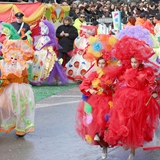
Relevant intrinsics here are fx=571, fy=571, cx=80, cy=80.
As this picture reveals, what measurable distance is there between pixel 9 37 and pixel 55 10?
8.46 m

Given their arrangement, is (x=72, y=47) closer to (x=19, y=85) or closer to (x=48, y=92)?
(x=48, y=92)

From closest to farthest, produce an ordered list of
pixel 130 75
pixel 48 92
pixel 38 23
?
1. pixel 130 75
2. pixel 48 92
3. pixel 38 23

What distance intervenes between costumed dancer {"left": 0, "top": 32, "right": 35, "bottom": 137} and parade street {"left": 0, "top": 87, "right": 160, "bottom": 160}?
0.24 metres

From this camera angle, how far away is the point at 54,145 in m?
8.39

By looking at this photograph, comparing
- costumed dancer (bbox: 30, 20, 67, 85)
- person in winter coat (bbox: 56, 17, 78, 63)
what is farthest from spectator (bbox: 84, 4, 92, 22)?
costumed dancer (bbox: 30, 20, 67, 85)

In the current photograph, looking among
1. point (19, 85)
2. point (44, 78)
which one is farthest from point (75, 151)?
point (44, 78)

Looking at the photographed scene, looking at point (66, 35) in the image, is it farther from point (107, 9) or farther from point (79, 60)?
point (107, 9)

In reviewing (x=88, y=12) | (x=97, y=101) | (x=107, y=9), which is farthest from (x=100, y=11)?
(x=97, y=101)

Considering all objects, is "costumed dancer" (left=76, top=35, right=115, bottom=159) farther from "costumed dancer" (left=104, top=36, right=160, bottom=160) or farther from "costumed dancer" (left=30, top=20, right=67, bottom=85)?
"costumed dancer" (left=30, top=20, right=67, bottom=85)

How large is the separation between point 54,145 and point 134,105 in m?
1.91

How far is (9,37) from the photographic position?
354 inches

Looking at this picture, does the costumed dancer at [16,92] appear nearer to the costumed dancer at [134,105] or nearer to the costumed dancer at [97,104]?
the costumed dancer at [97,104]

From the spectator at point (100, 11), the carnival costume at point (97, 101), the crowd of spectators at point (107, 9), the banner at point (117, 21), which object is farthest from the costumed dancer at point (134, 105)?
the spectator at point (100, 11)

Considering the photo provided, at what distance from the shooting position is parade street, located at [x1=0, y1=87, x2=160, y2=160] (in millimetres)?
7711
